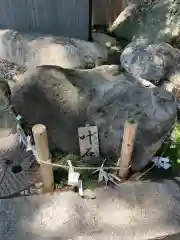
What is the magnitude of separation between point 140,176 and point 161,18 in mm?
2330

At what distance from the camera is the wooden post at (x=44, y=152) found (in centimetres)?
242

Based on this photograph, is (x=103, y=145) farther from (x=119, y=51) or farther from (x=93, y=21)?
(x=93, y=21)

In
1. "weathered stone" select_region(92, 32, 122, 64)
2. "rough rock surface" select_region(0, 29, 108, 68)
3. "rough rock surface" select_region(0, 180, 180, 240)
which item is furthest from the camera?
"weathered stone" select_region(92, 32, 122, 64)

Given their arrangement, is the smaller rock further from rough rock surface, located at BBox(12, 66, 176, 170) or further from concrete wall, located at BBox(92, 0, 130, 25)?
concrete wall, located at BBox(92, 0, 130, 25)

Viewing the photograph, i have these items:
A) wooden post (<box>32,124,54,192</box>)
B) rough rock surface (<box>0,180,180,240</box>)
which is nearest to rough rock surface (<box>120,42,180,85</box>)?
rough rock surface (<box>0,180,180,240</box>)

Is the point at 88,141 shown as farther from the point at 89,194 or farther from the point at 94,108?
the point at 89,194

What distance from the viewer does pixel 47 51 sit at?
13.8ft

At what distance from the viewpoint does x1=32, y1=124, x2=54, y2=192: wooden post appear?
2.42m

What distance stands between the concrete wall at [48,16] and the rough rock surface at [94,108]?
129 centimetres

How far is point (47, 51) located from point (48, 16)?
1.52 ft

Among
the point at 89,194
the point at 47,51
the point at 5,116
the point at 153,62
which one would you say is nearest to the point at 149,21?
the point at 153,62

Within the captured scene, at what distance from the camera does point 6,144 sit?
3277 millimetres

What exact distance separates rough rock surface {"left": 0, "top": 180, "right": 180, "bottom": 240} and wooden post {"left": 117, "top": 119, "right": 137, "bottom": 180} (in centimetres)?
13

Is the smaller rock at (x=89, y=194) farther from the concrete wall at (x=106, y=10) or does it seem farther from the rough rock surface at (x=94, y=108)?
the concrete wall at (x=106, y=10)
